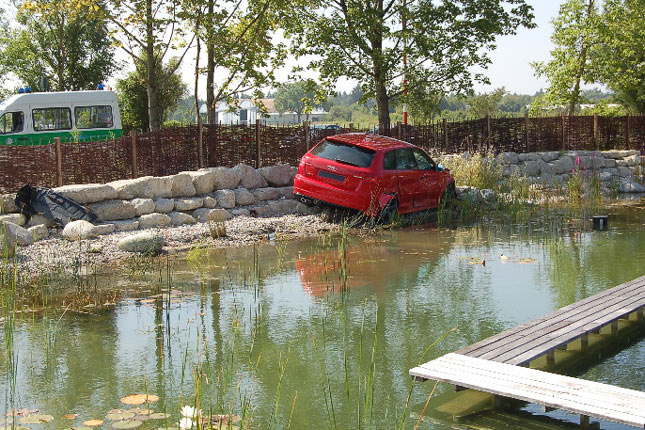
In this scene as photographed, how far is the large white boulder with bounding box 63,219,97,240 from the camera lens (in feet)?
41.5

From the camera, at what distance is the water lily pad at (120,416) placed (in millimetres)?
5395

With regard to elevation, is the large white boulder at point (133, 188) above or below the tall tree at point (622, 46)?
below

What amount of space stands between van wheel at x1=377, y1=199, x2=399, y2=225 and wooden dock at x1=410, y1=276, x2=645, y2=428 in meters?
6.88

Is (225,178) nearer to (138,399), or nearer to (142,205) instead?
(142,205)

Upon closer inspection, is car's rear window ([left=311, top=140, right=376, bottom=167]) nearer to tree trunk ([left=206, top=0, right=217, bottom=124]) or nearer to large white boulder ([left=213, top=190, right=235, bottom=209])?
large white boulder ([left=213, top=190, right=235, bottom=209])

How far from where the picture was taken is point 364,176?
1414 centimetres

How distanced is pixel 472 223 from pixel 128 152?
6977 millimetres

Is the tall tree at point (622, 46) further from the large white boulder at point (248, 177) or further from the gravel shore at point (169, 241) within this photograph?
the gravel shore at point (169, 241)

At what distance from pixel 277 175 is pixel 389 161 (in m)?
3.54

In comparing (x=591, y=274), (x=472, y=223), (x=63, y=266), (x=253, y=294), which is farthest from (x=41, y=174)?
(x=591, y=274)

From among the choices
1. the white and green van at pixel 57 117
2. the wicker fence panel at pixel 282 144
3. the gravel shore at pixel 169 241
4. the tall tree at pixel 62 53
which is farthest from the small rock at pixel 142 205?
the tall tree at pixel 62 53

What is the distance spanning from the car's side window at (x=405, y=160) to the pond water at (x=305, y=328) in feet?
6.72

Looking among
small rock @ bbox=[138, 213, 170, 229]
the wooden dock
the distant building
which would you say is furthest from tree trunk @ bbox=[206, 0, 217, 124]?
the wooden dock

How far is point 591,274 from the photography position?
1046 centimetres
